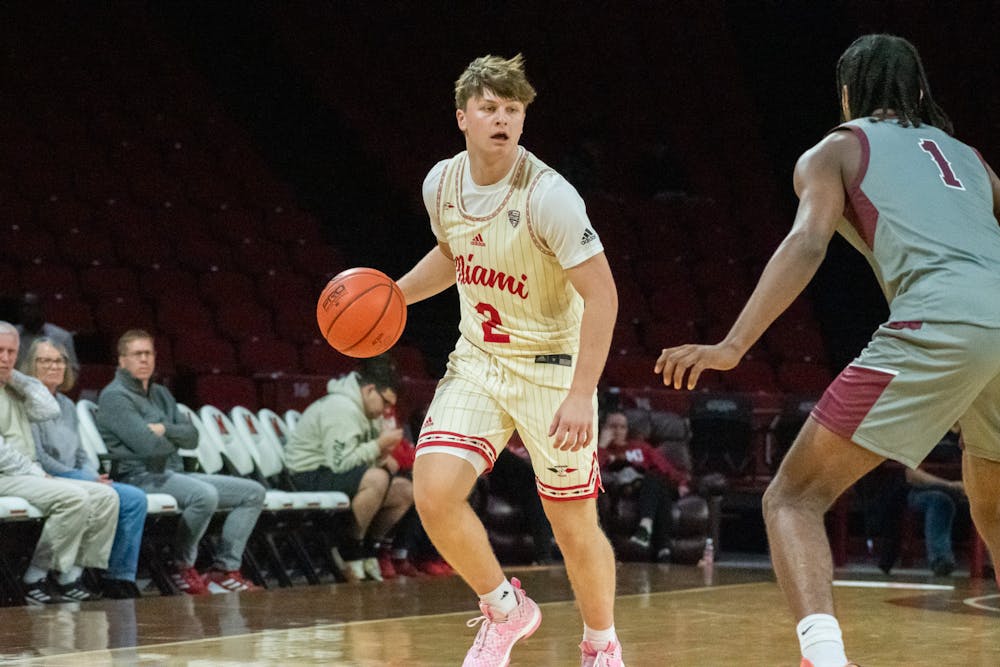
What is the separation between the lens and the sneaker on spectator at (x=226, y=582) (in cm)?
756

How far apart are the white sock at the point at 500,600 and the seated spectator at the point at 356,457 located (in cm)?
398

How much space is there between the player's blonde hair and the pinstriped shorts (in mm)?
780

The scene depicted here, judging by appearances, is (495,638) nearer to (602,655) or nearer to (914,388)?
(602,655)

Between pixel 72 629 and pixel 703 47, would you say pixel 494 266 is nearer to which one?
pixel 72 629

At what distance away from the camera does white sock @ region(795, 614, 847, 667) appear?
3.14m

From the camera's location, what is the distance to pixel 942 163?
11.3 ft

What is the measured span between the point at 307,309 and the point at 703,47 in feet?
24.9

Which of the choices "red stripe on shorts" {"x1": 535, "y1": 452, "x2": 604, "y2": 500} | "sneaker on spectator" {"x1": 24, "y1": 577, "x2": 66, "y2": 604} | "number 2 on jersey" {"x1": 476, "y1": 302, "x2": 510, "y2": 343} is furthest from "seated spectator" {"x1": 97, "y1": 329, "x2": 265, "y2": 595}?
"red stripe on shorts" {"x1": 535, "y1": 452, "x2": 604, "y2": 500}

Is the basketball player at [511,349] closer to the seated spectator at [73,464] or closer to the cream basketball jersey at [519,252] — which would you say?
the cream basketball jersey at [519,252]

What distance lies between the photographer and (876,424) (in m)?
3.22

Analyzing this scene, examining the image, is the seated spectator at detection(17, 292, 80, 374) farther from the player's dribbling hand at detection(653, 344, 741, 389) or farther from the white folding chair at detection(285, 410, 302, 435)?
the player's dribbling hand at detection(653, 344, 741, 389)

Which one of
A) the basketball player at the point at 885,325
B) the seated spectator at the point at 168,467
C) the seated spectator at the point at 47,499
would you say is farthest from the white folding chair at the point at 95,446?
the basketball player at the point at 885,325

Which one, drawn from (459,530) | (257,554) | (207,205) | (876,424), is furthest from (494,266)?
(207,205)

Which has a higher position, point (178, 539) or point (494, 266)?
point (494, 266)
